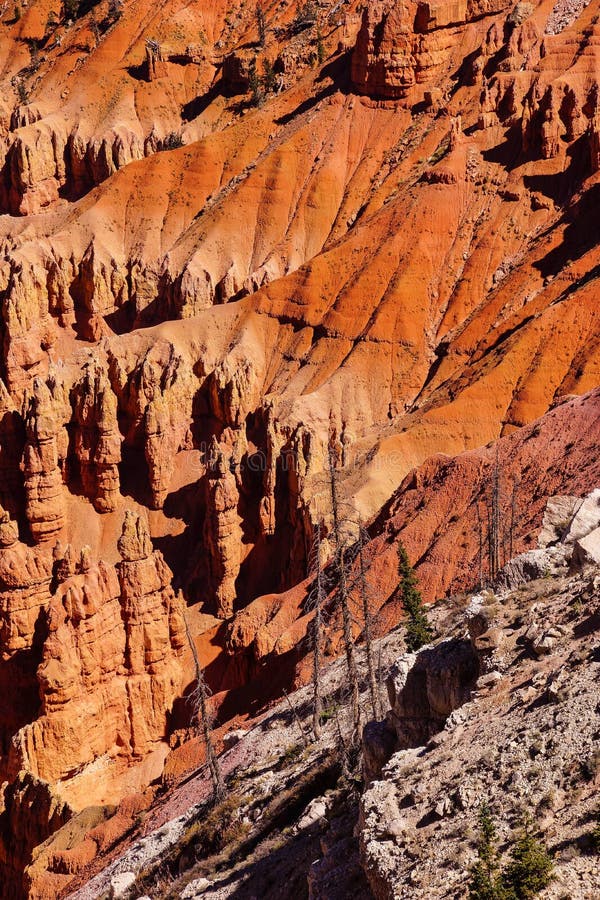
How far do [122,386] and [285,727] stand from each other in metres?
43.6

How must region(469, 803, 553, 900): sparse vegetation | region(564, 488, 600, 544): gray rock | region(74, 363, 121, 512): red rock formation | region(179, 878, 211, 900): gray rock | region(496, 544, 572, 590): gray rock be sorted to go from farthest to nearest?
1. region(74, 363, 121, 512): red rock formation
2. region(179, 878, 211, 900): gray rock
3. region(496, 544, 572, 590): gray rock
4. region(564, 488, 600, 544): gray rock
5. region(469, 803, 553, 900): sparse vegetation

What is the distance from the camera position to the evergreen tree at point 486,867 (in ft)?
41.9

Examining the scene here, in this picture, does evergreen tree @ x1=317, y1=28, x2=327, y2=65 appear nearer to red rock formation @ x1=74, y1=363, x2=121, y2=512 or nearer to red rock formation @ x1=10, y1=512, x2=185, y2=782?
red rock formation @ x1=74, y1=363, x2=121, y2=512

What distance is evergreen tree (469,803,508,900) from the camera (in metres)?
12.8

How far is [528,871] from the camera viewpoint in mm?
12828

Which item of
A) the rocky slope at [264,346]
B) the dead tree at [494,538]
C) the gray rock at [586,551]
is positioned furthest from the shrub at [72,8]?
the gray rock at [586,551]

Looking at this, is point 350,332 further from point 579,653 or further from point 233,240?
point 579,653

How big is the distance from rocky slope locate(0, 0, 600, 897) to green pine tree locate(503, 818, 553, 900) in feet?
73.0

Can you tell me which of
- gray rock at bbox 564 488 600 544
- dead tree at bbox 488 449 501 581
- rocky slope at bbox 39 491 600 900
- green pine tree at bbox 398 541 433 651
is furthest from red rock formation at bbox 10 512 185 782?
gray rock at bbox 564 488 600 544

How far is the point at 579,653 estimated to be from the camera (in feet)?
54.4

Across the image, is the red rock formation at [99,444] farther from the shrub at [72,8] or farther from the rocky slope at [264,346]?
the shrub at [72,8]

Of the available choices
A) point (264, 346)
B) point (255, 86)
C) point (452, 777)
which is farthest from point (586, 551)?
point (255, 86)

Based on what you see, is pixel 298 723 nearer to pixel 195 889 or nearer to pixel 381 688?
pixel 381 688

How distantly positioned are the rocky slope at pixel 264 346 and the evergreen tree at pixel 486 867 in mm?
21376
